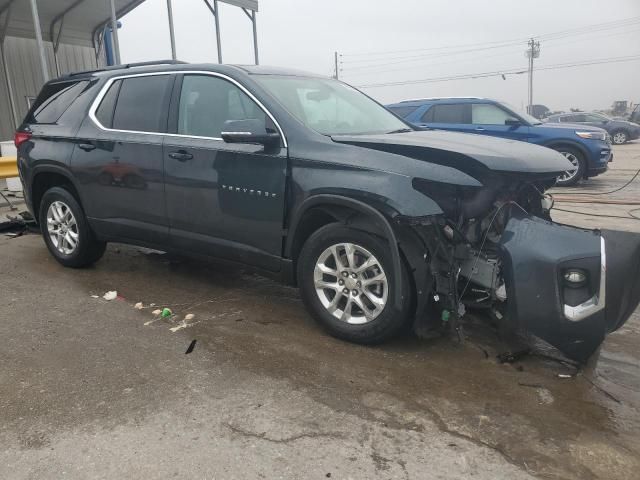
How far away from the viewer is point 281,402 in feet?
9.79

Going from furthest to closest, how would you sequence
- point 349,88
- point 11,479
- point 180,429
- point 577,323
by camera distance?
point 349,88 < point 577,323 < point 180,429 < point 11,479

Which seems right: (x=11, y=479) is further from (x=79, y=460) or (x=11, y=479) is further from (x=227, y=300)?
(x=227, y=300)

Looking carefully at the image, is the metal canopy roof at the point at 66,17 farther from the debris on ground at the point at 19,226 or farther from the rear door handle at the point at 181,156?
the rear door handle at the point at 181,156

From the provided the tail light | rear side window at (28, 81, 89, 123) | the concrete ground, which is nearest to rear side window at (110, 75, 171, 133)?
rear side window at (28, 81, 89, 123)

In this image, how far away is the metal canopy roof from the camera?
14.6m

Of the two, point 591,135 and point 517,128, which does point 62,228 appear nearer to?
point 517,128

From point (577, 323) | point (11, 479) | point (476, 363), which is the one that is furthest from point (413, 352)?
point (11, 479)

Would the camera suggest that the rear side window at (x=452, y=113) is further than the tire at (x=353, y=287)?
Yes

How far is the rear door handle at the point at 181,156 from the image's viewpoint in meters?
4.23

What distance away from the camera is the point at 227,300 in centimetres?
461

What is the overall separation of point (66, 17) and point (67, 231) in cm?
1327

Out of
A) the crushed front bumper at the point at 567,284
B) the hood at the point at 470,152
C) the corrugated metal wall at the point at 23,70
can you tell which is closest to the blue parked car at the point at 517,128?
the hood at the point at 470,152

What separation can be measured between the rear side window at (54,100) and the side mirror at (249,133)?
7.33 ft

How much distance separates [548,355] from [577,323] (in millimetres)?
664
